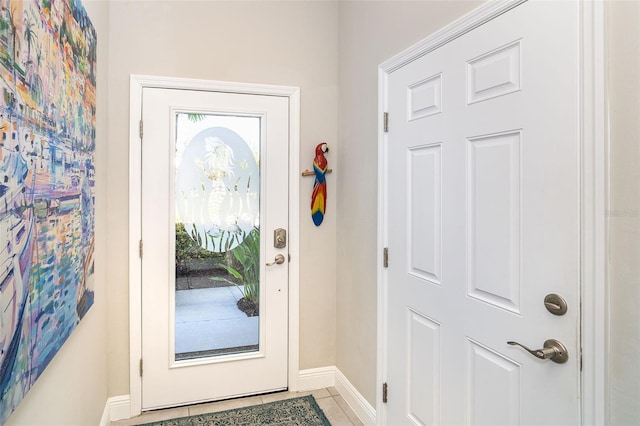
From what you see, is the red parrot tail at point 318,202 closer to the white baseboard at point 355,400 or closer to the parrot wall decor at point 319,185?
the parrot wall decor at point 319,185

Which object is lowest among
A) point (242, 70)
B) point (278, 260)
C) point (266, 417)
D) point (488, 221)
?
point (266, 417)

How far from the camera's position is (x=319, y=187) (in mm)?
2625

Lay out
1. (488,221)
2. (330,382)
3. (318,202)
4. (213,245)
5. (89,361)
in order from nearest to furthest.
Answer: (488,221) < (89,361) < (213,245) < (318,202) < (330,382)

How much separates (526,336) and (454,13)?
123cm

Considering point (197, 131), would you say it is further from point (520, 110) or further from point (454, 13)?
point (520, 110)

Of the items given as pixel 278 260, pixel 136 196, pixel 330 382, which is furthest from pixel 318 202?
pixel 330 382

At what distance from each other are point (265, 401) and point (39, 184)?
195cm

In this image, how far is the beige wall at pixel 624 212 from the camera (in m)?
1.01

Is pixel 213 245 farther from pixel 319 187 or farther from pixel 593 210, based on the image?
pixel 593 210

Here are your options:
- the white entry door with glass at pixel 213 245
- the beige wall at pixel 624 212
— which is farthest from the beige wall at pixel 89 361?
the beige wall at pixel 624 212

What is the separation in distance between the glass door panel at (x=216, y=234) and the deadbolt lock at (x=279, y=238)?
11 centimetres

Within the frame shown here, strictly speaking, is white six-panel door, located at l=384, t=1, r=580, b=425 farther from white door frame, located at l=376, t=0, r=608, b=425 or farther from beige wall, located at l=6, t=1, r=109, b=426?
beige wall, located at l=6, t=1, r=109, b=426

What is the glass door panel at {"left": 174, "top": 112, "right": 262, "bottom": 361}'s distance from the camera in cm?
246

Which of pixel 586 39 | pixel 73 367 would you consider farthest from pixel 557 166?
pixel 73 367
